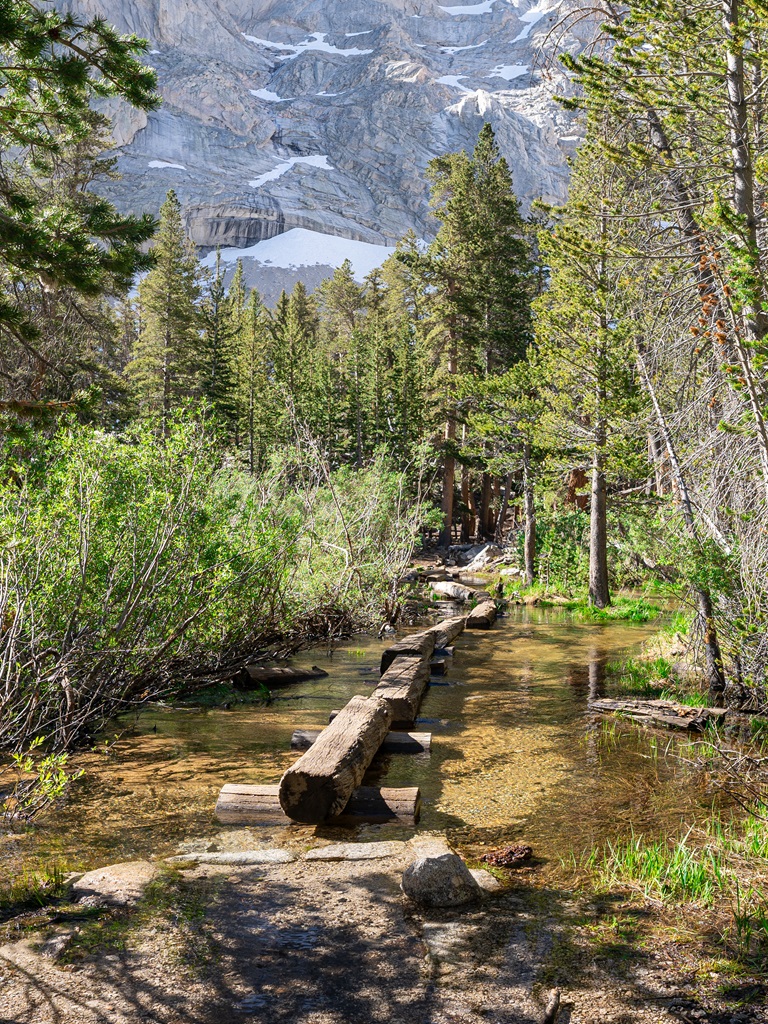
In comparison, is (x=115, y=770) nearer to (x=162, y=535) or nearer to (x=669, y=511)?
(x=162, y=535)

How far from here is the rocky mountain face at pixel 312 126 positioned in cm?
14262

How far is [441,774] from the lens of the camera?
697cm

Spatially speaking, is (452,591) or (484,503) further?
(484,503)

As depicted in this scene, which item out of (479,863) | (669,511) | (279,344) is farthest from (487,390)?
(279,344)

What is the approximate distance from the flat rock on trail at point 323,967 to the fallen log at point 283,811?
1172 mm

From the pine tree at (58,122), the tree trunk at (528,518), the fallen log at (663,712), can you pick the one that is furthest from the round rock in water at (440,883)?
the tree trunk at (528,518)

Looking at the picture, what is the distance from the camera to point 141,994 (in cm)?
348

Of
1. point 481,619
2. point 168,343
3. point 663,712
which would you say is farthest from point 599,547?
point 168,343

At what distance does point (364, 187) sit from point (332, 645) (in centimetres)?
16004

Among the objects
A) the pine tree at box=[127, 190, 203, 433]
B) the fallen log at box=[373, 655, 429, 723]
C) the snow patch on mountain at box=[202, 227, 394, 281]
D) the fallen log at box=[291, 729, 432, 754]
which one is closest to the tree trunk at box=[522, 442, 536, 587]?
the fallen log at box=[373, 655, 429, 723]

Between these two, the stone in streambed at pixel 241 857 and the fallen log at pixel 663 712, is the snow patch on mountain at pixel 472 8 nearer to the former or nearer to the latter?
the fallen log at pixel 663 712

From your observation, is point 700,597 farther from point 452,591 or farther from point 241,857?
point 452,591

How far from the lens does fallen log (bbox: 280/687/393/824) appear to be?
228 inches

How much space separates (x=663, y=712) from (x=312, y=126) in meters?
178
